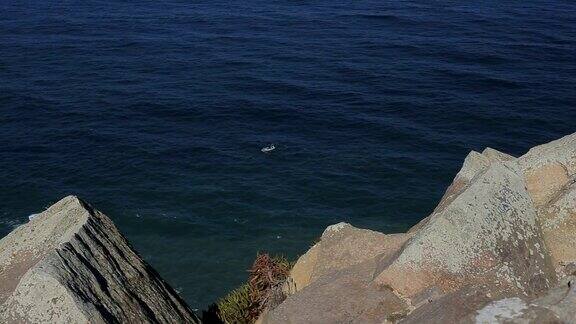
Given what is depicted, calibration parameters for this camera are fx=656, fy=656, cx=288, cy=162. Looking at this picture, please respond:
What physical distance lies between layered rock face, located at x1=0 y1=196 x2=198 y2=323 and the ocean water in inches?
1298

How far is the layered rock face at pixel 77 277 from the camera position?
12.8 metres

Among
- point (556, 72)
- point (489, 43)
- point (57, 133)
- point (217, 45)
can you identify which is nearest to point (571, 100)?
point (556, 72)

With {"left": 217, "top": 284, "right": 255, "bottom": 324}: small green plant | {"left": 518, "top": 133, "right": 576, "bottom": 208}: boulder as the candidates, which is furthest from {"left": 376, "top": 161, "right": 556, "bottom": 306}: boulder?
{"left": 217, "top": 284, "right": 255, "bottom": 324}: small green plant

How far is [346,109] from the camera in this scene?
8831 centimetres

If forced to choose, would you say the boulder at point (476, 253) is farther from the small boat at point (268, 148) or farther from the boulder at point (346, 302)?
the small boat at point (268, 148)

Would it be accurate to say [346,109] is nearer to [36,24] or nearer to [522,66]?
[522,66]

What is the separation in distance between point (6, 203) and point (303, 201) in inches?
1149

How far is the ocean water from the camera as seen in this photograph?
205ft

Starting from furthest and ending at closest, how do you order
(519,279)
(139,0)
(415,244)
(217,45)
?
(139,0)
(217,45)
(415,244)
(519,279)

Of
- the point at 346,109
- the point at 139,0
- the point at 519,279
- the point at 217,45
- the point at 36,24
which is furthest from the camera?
the point at 139,0

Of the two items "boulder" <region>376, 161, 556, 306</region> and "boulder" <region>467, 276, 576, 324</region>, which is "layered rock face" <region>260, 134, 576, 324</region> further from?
"boulder" <region>467, 276, 576, 324</region>

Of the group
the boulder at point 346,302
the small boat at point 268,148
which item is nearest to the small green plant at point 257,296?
the boulder at point 346,302

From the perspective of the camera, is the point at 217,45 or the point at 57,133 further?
the point at 217,45

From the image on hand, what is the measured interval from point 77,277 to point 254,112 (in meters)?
74.7
